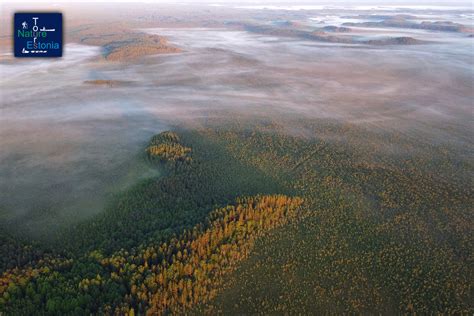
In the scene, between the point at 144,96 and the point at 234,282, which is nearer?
the point at 234,282

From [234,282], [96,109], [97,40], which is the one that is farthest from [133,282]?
[97,40]

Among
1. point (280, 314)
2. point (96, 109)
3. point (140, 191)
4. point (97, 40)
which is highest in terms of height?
point (97, 40)

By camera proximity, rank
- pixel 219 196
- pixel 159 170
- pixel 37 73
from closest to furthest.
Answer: pixel 219 196, pixel 159 170, pixel 37 73

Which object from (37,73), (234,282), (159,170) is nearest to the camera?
(234,282)

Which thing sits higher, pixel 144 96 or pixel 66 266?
pixel 144 96

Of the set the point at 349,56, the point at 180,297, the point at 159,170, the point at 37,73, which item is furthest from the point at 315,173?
the point at 349,56

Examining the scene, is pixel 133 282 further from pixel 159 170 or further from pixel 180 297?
pixel 159 170

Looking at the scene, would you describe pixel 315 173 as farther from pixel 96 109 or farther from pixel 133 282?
pixel 96 109
